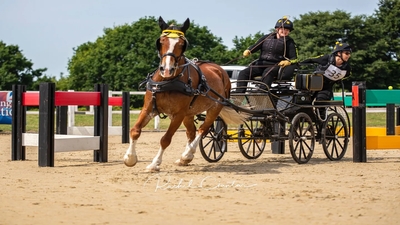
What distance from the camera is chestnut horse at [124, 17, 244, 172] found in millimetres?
10383

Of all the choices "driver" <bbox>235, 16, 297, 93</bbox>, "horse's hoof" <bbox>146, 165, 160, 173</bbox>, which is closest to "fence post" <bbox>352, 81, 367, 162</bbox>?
"driver" <bbox>235, 16, 297, 93</bbox>

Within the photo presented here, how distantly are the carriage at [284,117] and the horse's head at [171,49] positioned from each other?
1.55 meters

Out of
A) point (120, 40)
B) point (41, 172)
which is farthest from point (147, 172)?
point (120, 40)

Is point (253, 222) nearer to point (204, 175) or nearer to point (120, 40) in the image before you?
point (204, 175)

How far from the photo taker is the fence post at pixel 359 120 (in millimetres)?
12391

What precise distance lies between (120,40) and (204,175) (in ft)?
151

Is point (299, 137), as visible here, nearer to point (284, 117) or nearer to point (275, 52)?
point (284, 117)

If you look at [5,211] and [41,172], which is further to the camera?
[41,172]

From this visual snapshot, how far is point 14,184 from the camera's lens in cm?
929

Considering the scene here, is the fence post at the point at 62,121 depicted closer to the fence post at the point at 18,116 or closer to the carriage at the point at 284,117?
the fence post at the point at 18,116

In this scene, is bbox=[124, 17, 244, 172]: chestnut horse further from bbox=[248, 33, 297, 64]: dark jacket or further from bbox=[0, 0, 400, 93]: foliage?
bbox=[0, 0, 400, 93]: foliage

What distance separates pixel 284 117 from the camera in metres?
12.4

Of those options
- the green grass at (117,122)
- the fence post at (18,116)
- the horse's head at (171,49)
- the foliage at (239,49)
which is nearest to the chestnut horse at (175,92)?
the horse's head at (171,49)

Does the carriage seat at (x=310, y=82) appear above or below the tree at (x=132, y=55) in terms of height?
below
